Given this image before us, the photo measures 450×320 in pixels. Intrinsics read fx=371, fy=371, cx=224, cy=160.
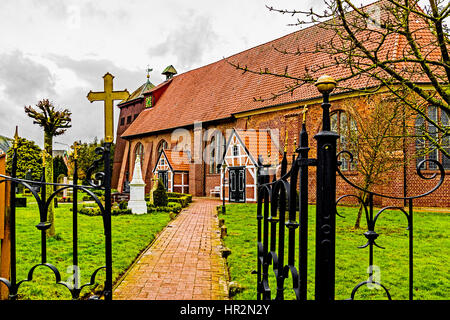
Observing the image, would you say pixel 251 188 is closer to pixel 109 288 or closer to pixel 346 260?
pixel 346 260

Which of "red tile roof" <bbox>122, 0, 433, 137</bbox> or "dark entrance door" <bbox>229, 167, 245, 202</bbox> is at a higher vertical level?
"red tile roof" <bbox>122, 0, 433, 137</bbox>

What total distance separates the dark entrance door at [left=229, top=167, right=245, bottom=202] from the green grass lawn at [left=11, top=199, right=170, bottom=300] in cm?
1038

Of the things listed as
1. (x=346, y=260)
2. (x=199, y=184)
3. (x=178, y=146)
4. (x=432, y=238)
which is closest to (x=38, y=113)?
(x=346, y=260)

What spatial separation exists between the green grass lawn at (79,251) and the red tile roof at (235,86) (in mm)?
11176

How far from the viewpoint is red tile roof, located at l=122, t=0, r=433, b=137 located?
2239 cm

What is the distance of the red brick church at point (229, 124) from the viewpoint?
64.5 feet

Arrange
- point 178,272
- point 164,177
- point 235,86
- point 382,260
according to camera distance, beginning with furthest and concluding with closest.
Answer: point 164,177 → point 235,86 → point 382,260 → point 178,272

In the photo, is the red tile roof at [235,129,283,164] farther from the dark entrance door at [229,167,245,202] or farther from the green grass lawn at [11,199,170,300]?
the green grass lawn at [11,199,170,300]

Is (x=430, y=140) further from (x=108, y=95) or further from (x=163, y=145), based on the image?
(x=163, y=145)

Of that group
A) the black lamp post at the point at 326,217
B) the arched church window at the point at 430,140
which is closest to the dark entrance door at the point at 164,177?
the arched church window at the point at 430,140

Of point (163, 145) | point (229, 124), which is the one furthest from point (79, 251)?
point (163, 145)

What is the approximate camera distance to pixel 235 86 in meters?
28.7

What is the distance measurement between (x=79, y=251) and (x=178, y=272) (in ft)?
9.10

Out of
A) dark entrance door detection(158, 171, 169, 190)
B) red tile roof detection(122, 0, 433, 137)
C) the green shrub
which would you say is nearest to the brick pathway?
the green shrub
